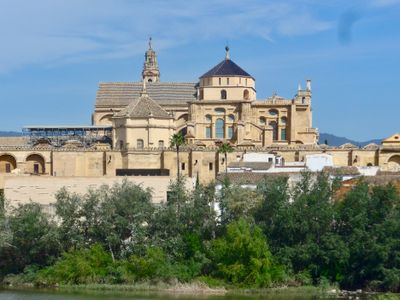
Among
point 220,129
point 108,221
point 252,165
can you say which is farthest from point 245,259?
point 220,129

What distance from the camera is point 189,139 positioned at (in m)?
64.3

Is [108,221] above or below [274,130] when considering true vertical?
below

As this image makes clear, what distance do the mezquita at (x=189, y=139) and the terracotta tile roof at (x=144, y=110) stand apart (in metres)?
0.06

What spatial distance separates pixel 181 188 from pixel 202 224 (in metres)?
2.17

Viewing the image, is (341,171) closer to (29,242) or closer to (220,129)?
(220,129)

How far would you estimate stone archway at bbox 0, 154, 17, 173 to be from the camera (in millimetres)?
61812

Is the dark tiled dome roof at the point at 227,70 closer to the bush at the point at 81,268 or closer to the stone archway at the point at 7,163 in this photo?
the stone archway at the point at 7,163

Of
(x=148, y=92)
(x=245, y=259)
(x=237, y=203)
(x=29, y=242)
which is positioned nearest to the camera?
(x=245, y=259)

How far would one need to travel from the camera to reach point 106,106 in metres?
70.2

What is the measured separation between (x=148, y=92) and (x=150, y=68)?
19.2 meters

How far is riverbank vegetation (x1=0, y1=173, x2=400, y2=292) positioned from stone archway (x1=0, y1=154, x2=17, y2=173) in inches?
677

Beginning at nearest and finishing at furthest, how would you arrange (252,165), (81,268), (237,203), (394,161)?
(81,268) → (237,203) → (252,165) → (394,161)

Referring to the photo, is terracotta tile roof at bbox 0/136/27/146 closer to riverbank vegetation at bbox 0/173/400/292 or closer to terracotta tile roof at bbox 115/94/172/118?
terracotta tile roof at bbox 115/94/172/118

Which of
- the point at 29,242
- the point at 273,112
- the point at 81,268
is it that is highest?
the point at 273,112
